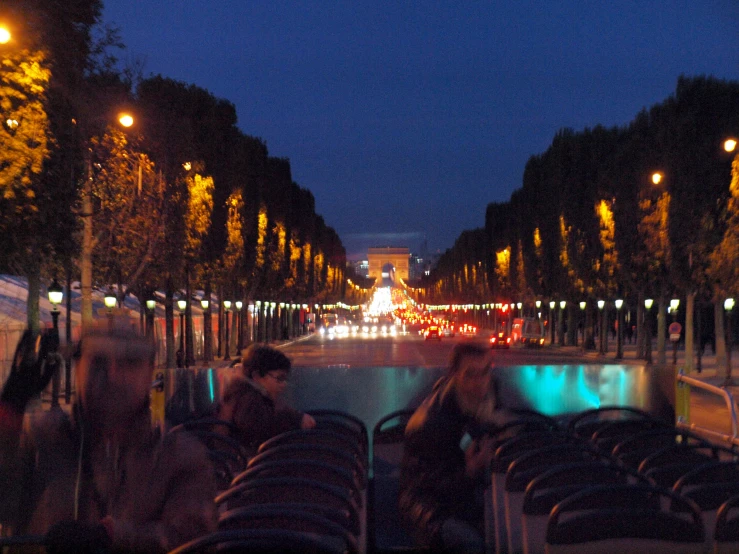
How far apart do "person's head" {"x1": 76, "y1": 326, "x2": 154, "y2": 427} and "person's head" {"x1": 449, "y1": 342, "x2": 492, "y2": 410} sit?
233 centimetres

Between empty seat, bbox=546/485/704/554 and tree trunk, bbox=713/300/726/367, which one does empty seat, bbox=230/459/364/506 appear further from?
tree trunk, bbox=713/300/726/367

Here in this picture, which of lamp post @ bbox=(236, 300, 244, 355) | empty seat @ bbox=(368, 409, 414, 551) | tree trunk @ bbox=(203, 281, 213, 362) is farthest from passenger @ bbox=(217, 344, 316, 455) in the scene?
lamp post @ bbox=(236, 300, 244, 355)

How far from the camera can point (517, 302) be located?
85.7m

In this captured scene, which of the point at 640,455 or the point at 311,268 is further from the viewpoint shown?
the point at 311,268

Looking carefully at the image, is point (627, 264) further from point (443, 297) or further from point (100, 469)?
point (443, 297)

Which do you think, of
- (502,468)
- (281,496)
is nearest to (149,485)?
(281,496)

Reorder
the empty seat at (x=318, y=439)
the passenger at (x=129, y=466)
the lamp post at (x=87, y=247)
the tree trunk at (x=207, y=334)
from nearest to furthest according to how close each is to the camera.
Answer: the passenger at (x=129, y=466)
the empty seat at (x=318, y=439)
the lamp post at (x=87, y=247)
the tree trunk at (x=207, y=334)

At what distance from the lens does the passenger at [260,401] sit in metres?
6.57

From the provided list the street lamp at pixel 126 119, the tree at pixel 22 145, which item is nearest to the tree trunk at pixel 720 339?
the street lamp at pixel 126 119

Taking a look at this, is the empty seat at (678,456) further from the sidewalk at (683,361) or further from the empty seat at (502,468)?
the sidewalk at (683,361)

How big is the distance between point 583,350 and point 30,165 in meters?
45.2

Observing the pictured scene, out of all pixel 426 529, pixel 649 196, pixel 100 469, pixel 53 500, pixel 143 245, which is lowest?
pixel 53 500

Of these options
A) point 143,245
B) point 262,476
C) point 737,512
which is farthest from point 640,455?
point 143,245

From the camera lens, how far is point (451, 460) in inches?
220
